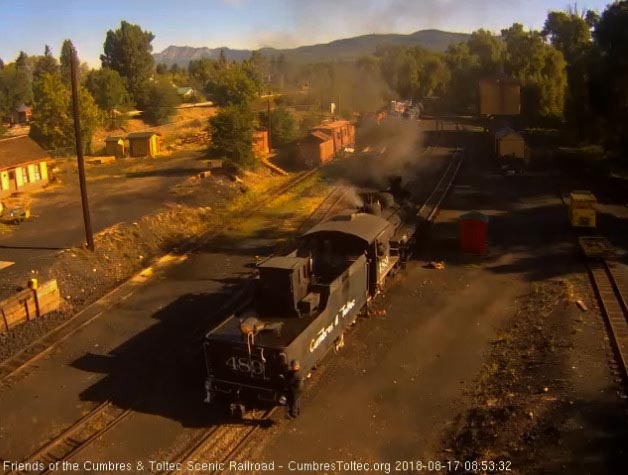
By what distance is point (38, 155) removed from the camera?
125ft

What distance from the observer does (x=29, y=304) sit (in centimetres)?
1831

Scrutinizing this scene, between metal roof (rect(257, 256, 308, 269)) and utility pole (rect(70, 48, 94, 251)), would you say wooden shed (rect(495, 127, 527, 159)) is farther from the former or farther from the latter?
metal roof (rect(257, 256, 308, 269))

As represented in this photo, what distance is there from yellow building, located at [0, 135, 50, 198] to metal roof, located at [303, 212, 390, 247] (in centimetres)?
2591

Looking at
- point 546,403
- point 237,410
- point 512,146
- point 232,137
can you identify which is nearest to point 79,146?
point 237,410

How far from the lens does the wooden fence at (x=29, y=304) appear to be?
57.6ft

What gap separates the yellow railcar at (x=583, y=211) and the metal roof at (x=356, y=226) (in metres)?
12.5

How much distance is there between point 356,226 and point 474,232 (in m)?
8.55

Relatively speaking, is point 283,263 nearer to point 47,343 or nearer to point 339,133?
point 47,343

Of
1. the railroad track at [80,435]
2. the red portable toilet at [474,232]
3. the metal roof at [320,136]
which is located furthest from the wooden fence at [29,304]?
the metal roof at [320,136]

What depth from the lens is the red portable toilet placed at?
76.0 feet

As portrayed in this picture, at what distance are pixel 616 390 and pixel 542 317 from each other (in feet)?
14.5

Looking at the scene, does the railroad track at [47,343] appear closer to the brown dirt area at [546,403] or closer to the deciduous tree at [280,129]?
the brown dirt area at [546,403]

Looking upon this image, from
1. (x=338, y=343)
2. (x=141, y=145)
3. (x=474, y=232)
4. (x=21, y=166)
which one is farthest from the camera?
(x=141, y=145)

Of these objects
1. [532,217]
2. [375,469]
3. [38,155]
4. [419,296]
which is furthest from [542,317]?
[38,155]
